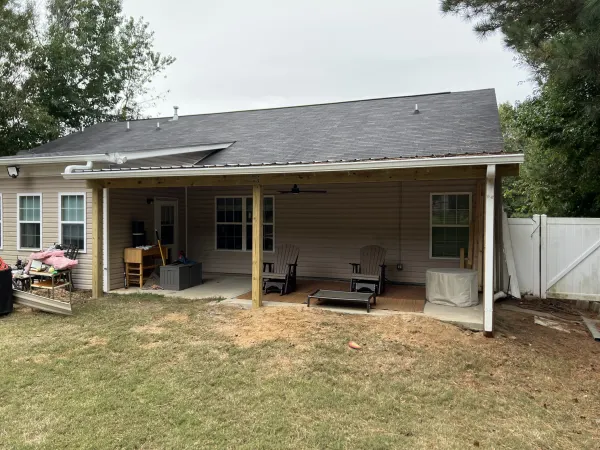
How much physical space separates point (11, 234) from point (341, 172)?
763cm

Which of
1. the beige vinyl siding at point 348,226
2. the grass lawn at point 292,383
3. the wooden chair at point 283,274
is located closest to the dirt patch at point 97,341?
the grass lawn at point 292,383

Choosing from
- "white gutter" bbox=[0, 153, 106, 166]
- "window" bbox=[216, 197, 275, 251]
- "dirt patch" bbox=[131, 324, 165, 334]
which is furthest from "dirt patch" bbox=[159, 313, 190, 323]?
"window" bbox=[216, 197, 275, 251]

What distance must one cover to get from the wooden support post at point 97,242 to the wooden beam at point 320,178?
27 centimetres

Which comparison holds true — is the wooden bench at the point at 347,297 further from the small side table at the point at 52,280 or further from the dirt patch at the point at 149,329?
the small side table at the point at 52,280

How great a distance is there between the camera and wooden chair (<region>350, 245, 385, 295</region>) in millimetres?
7234

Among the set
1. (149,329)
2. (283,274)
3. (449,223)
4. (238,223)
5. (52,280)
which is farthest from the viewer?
(238,223)

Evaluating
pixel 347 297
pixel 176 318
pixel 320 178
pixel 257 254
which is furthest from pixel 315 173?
pixel 176 318

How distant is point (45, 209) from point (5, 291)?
283 cm

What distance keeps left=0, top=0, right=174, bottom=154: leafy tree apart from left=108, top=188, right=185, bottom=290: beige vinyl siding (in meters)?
6.87

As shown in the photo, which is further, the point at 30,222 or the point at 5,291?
the point at 30,222

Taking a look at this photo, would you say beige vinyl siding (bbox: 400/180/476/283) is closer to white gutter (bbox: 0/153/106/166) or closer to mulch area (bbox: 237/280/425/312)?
mulch area (bbox: 237/280/425/312)

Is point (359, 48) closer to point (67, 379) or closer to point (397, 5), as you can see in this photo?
point (397, 5)

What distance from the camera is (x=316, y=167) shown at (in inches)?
222

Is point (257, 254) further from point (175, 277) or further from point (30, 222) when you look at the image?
point (30, 222)
